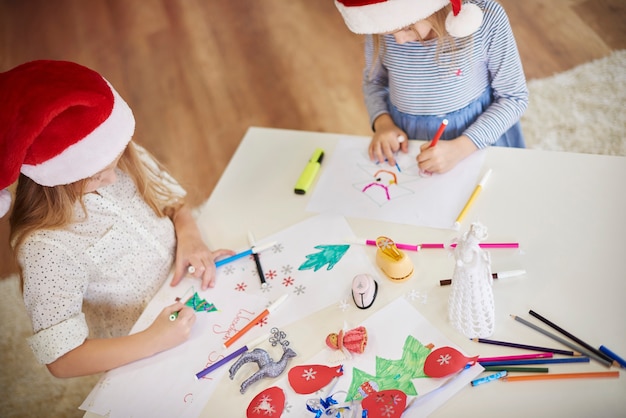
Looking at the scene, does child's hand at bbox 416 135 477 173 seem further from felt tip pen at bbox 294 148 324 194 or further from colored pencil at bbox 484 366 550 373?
colored pencil at bbox 484 366 550 373

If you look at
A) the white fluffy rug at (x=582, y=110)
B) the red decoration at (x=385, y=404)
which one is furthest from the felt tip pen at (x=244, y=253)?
the white fluffy rug at (x=582, y=110)

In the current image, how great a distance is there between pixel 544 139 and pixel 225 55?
57.2 inches

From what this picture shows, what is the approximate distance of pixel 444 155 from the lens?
3.43ft

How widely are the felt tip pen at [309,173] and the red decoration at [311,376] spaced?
0.37 metres

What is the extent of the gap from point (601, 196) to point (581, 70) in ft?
4.08

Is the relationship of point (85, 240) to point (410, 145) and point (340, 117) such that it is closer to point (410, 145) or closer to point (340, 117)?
point (410, 145)

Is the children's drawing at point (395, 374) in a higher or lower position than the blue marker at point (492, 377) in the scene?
lower

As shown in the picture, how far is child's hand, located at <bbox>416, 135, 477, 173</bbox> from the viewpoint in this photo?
3.42ft

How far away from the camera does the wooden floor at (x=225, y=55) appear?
2107 millimetres

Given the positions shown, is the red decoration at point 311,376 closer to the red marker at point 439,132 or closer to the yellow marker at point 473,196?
→ the yellow marker at point 473,196

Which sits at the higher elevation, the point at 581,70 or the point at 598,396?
the point at 598,396

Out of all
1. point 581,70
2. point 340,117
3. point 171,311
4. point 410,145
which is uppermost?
point 410,145

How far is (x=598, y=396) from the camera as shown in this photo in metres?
0.71

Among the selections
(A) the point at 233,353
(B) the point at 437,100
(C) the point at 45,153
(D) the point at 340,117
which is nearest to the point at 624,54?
(D) the point at 340,117
